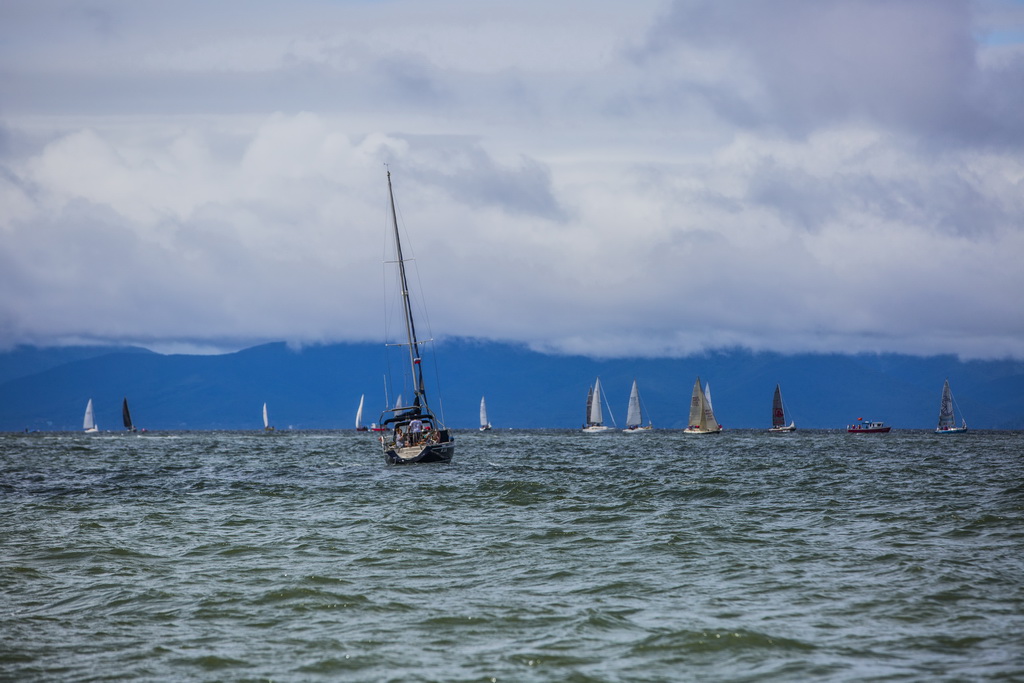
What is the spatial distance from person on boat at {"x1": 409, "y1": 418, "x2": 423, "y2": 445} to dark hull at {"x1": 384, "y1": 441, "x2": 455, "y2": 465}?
2.91 ft

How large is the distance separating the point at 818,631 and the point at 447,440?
163ft

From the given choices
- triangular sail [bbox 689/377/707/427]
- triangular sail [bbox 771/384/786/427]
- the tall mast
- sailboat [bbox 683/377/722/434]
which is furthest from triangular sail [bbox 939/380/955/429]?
the tall mast

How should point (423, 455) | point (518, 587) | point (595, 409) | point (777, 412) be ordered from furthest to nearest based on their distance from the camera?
point (595, 409), point (777, 412), point (423, 455), point (518, 587)

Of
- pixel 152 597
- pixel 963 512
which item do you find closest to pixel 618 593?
pixel 152 597

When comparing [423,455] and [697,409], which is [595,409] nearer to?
[697,409]

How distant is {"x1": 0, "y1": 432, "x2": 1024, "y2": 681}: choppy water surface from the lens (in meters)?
14.8

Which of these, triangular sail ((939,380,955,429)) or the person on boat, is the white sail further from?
the person on boat

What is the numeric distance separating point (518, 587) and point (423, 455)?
43.1 m

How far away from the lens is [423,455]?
206 ft

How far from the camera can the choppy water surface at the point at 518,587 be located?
14797 millimetres

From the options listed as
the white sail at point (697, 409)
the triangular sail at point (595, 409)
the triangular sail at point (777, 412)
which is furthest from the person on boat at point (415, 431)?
the triangular sail at point (777, 412)

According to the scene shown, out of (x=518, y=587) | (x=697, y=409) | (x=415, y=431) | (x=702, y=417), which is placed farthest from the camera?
(x=697, y=409)

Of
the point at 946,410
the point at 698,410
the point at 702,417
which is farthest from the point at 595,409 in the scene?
the point at 946,410

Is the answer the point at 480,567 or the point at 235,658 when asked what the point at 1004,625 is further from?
the point at 235,658
